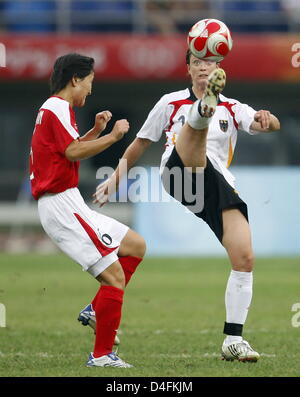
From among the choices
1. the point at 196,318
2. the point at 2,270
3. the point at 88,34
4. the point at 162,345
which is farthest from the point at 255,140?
the point at 162,345

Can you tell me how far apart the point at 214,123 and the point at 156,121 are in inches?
18.0

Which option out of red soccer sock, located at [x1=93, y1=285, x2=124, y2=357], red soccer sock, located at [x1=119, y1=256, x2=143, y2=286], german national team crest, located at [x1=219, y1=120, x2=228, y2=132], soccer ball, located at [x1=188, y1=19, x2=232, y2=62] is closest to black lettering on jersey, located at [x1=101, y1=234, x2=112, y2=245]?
red soccer sock, located at [x1=93, y1=285, x2=124, y2=357]

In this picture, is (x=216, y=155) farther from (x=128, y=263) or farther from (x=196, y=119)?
(x=128, y=263)

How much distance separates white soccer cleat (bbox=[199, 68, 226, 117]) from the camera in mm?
6656

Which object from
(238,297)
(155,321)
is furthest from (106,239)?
(155,321)

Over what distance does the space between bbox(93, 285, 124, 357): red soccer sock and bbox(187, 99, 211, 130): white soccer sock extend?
1.24 meters

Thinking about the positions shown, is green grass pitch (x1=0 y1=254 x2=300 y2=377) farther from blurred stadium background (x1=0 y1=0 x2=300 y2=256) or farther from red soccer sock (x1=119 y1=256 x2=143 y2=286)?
blurred stadium background (x1=0 y1=0 x2=300 y2=256)

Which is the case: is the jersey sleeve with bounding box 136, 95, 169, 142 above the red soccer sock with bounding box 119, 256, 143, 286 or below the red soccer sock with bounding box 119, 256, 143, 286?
above

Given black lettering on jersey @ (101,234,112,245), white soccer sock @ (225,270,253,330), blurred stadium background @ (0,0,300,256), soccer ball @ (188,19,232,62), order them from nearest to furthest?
black lettering on jersey @ (101,234,112,245)
white soccer sock @ (225,270,253,330)
soccer ball @ (188,19,232,62)
blurred stadium background @ (0,0,300,256)

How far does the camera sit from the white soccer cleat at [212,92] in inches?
262

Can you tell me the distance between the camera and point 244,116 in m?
7.32

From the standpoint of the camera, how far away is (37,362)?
6957mm

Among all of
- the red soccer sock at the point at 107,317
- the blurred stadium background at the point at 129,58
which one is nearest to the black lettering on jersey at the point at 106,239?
the red soccer sock at the point at 107,317

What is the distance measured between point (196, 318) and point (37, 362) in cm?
327
